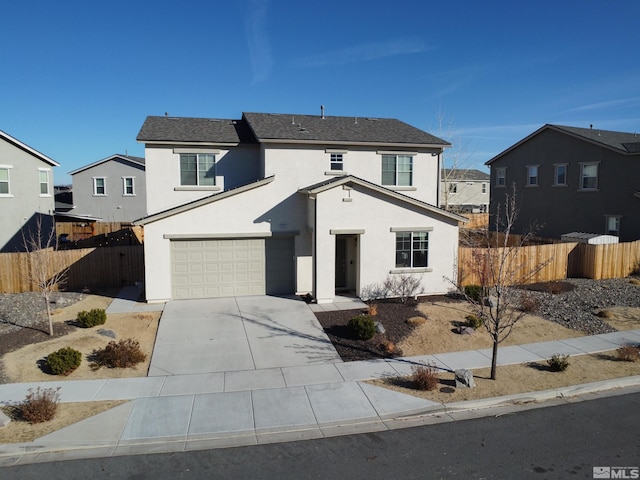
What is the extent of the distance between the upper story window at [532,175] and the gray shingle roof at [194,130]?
71.7 feet

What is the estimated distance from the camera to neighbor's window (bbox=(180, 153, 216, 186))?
20484 mm

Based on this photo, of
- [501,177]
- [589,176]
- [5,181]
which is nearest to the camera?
[5,181]

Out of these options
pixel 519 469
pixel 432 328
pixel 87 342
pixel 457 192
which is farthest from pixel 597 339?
pixel 457 192

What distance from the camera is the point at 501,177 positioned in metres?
37.2

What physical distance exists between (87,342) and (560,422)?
11900 millimetres

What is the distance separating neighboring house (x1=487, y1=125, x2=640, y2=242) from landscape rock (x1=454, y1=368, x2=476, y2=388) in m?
16.6

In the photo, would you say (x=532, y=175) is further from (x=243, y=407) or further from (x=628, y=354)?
(x=243, y=407)

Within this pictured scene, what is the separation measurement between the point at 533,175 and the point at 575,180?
3.90m

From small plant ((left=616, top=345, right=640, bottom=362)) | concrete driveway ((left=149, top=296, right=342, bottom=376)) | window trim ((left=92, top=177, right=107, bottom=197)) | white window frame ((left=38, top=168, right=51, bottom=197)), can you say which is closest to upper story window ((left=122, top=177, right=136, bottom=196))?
window trim ((left=92, top=177, right=107, bottom=197))

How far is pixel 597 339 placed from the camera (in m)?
14.3

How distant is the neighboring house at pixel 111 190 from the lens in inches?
1585

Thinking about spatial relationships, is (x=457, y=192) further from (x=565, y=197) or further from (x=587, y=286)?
(x=587, y=286)

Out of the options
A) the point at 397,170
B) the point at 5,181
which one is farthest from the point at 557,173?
the point at 5,181

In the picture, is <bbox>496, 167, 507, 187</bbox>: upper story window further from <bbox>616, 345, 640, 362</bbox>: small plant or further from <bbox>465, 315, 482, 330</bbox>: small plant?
<bbox>616, 345, 640, 362</bbox>: small plant
